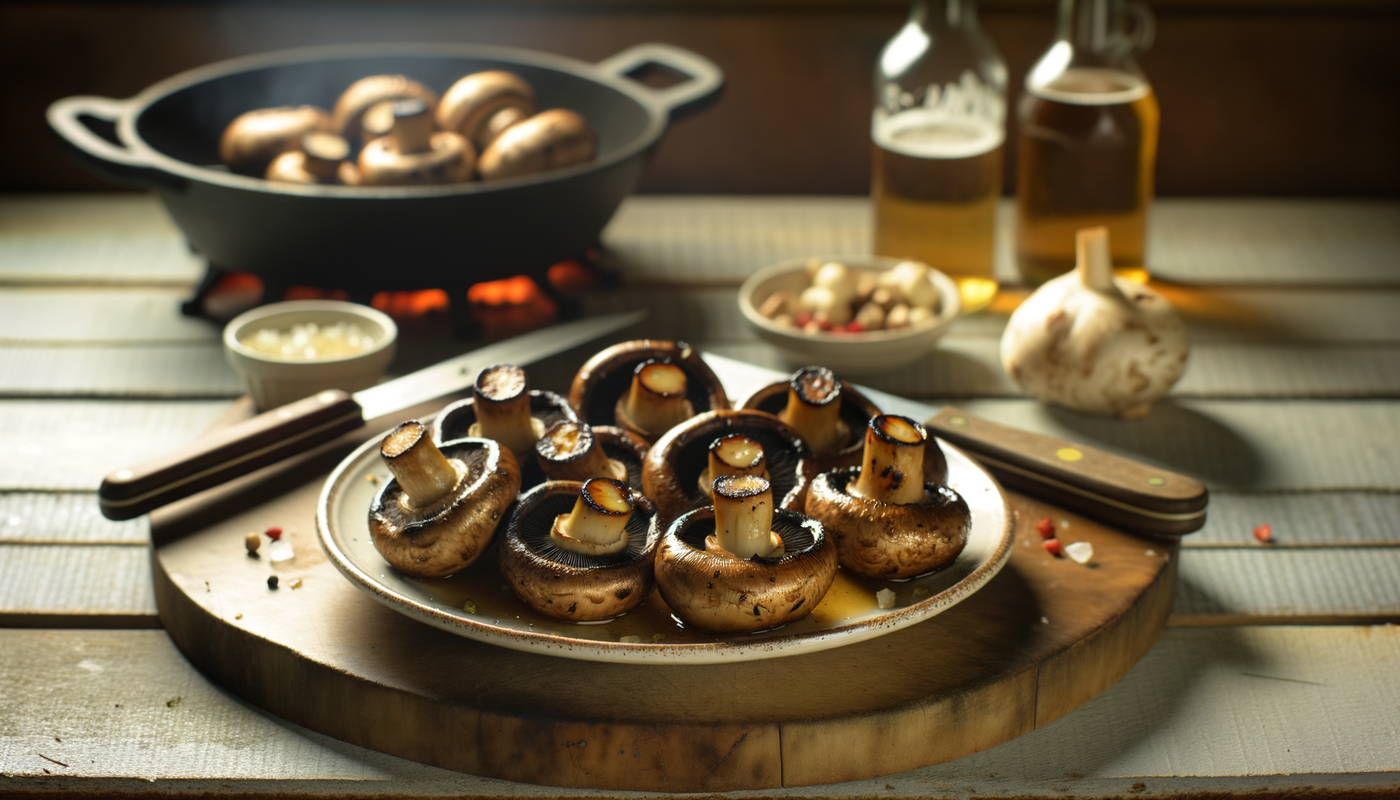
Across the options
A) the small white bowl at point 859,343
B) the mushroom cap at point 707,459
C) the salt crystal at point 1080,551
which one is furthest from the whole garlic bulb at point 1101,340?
the mushroom cap at point 707,459

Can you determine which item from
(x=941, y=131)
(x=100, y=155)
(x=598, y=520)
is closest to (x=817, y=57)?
(x=941, y=131)

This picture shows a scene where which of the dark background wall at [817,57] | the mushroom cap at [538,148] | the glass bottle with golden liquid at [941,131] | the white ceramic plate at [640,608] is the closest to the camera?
the white ceramic plate at [640,608]

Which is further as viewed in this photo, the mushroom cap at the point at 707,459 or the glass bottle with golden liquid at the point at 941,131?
the glass bottle with golden liquid at the point at 941,131

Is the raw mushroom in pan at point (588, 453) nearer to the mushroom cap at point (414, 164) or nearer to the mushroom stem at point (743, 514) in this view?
the mushroom stem at point (743, 514)

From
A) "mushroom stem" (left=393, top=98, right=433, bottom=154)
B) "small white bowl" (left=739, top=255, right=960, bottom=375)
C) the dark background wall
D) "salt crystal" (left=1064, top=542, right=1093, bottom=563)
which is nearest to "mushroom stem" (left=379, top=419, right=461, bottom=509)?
"salt crystal" (left=1064, top=542, right=1093, bottom=563)

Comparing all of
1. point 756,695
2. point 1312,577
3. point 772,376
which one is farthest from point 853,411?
point 1312,577

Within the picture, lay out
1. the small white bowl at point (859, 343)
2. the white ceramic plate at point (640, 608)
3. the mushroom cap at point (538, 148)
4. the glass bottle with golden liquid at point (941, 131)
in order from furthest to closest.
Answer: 1. the glass bottle with golden liquid at point (941, 131)
2. the mushroom cap at point (538, 148)
3. the small white bowl at point (859, 343)
4. the white ceramic plate at point (640, 608)
